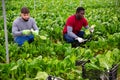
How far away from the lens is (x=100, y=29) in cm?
862

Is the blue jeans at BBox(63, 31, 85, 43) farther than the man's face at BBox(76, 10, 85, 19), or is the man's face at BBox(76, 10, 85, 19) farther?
the blue jeans at BBox(63, 31, 85, 43)

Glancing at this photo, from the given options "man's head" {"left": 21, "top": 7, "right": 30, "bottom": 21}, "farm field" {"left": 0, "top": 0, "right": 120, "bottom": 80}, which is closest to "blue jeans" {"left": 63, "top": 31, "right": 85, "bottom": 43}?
"farm field" {"left": 0, "top": 0, "right": 120, "bottom": 80}

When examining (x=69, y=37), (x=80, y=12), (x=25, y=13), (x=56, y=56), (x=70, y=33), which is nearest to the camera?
(x=25, y=13)

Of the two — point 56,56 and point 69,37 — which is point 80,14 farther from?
point 56,56

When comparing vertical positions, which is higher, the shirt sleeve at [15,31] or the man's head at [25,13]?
the man's head at [25,13]

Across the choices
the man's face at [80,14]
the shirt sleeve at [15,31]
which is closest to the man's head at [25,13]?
the shirt sleeve at [15,31]

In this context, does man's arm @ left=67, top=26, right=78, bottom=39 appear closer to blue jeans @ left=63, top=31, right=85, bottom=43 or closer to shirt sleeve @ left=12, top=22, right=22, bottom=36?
blue jeans @ left=63, top=31, right=85, bottom=43

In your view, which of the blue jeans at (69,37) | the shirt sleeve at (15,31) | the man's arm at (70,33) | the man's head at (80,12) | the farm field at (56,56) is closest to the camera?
the farm field at (56,56)

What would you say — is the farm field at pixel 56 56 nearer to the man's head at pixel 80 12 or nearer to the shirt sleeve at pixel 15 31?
the shirt sleeve at pixel 15 31

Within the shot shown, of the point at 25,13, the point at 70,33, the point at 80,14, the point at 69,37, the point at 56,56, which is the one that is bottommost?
the point at 56,56

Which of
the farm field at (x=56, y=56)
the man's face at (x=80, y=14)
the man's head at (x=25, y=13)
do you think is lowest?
the farm field at (x=56, y=56)

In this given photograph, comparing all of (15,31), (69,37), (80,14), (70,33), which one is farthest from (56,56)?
(80,14)

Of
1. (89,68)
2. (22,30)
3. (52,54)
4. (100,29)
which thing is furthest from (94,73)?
(100,29)

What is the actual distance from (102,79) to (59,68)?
0.79 metres
